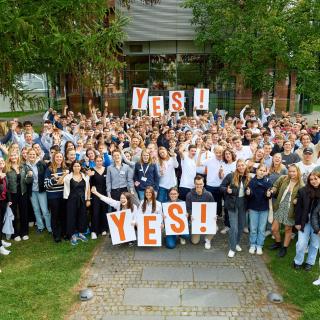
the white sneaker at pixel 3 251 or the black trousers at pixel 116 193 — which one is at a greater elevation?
the black trousers at pixel 116 193

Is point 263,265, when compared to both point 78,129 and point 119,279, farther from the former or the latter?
point 78,129

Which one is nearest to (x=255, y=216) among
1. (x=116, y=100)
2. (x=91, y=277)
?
(x=91, y=277)

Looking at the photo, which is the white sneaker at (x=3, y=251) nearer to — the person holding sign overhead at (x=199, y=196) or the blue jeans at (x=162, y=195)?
the blue jeans at (x=162, y=195)

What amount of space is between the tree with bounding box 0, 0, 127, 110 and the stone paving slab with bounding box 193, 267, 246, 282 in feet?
22.8

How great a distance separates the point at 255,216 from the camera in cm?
713

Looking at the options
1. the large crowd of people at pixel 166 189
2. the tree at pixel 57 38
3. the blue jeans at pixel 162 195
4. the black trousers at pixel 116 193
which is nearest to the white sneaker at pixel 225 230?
the large crowd of people at pixel 166 189

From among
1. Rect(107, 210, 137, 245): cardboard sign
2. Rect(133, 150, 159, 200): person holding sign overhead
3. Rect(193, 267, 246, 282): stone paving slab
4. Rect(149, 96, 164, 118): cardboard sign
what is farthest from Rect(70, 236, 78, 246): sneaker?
Rect(149, 96, 164, 118): cardboard sign

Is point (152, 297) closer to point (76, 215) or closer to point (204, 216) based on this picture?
point (204, 216)

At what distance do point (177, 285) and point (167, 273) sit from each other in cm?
42

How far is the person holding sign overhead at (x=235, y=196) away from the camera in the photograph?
702cm

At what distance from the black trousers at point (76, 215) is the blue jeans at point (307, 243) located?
4.17m

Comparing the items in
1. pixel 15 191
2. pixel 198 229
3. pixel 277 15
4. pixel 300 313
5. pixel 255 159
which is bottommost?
pixel 300 313

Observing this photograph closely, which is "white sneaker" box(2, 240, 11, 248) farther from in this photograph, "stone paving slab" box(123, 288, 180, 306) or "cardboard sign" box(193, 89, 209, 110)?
"cardboard sign" box(193, 89, 209, 110)

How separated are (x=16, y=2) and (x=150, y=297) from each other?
830 centimetres
